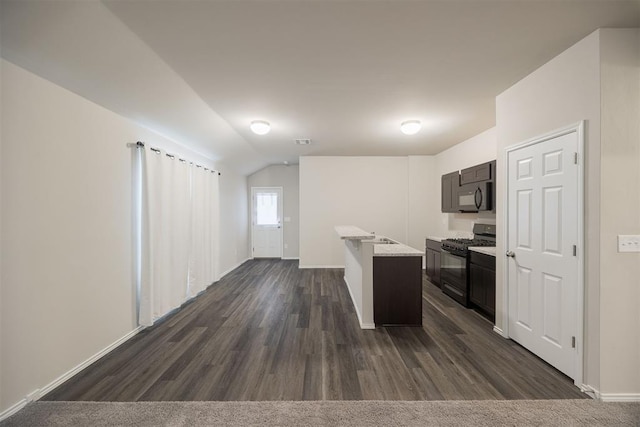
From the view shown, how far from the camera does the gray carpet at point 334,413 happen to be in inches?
71.2

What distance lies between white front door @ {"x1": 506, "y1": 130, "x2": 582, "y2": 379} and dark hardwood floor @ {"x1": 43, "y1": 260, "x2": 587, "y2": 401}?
0.22 meters

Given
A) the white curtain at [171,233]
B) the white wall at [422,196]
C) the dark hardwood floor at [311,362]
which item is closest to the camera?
the dark hardwood floor at [311,362]

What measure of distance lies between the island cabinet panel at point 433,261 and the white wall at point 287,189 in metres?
3.82

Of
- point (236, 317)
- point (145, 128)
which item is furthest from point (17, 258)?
point (236, 317)

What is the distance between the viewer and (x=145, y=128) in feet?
11.1

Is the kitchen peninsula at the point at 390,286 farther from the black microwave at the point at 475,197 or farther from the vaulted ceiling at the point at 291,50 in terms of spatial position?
the vaulted ceiling at the point at 291,50

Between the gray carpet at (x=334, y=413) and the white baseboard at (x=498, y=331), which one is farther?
the white baseboard at (x=498, y=331)

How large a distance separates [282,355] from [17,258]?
2177 mm

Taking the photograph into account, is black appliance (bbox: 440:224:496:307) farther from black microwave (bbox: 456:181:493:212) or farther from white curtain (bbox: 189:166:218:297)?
white curtain (bbox: 189:166:218:297)

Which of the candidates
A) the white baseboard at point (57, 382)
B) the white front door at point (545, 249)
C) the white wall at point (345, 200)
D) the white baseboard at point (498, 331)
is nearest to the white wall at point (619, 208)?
the white front door at point (545, 249)

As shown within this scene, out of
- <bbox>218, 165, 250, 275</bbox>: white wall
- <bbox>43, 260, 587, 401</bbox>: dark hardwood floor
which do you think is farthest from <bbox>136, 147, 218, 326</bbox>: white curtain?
<bbox>218, 165, 250, 275</bbox>: white wall

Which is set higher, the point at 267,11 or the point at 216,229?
the point at 267,11

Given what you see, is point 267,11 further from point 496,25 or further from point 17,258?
point 17,258

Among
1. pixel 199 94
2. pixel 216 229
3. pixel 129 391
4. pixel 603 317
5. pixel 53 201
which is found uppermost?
pixel 199 94
